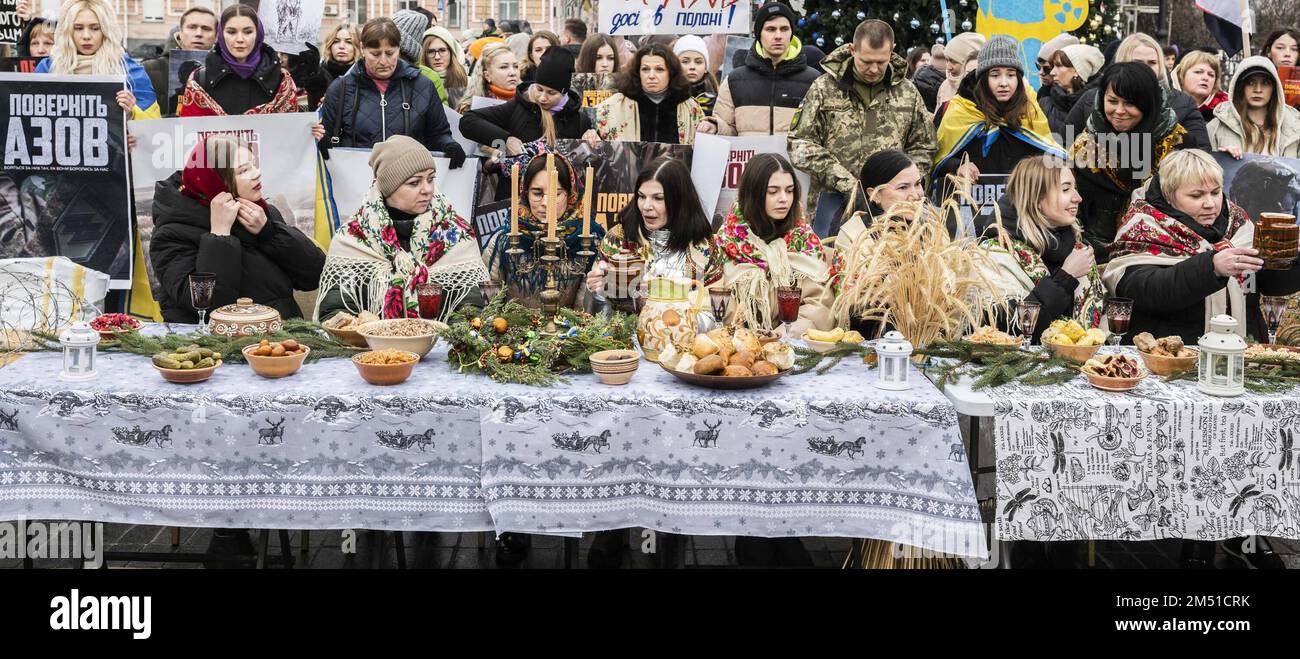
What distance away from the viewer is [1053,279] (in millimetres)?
4887

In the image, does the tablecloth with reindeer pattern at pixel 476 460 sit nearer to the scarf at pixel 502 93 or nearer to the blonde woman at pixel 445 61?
the scarf at pixel 502 93

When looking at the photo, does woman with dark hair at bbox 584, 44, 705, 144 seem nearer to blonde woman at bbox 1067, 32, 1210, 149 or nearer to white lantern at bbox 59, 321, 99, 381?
blonde woman at bbox 1067, 32, 1210, 149

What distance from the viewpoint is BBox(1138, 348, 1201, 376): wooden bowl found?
3932mm

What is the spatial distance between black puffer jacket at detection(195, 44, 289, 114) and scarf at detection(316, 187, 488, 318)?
2.21 metres

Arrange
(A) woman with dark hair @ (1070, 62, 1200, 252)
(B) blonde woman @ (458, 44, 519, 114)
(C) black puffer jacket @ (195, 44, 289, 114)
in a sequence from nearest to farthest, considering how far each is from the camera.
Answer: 1. (A) woman with dark hair @ (1070, 62, 1200, 252)
2. (C) black puffer jacket @ (195, 44, 289, 114)
3. (B) blonde woman @ (458, 44, 519, 114)

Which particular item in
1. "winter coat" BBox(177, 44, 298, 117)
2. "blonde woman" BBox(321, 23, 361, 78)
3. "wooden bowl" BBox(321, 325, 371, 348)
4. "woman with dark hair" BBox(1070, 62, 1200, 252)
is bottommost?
"wooden bowl" BBox(321, 325, 371, 348)

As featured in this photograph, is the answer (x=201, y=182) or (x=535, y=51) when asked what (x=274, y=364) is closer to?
(x=201, y=182)

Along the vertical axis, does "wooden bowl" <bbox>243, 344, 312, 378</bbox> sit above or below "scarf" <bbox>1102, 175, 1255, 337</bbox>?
below

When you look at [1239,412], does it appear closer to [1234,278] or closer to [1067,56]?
[1234,278]

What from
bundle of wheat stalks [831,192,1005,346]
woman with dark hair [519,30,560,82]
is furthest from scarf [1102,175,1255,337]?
woman with dark hair [519,30,560,82]

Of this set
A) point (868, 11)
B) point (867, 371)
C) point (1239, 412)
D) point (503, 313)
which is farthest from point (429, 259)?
point (868, 11)

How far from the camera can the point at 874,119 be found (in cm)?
680

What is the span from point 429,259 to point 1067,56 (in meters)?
4.78
